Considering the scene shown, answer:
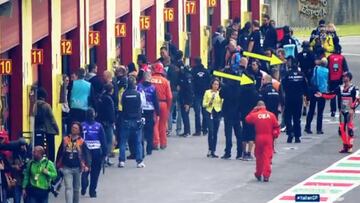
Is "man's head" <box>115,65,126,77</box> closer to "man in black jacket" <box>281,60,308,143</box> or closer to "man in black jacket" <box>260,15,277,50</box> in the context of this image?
"man in black jacket" <box>281,60,308,143</box>

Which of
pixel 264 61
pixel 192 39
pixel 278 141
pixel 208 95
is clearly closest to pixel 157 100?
A: pixel 208 95

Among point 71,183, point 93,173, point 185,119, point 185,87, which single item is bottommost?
point 71,183

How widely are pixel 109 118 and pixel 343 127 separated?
5334 millimetres

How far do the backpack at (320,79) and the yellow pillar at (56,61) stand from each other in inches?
252

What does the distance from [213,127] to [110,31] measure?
17.8 feet

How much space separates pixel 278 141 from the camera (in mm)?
38125

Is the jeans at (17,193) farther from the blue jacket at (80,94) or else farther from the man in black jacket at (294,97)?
the man in black jacket at (294,97)

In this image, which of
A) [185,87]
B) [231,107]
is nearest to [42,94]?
[231,107]

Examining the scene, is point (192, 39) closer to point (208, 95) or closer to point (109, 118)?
point (208, 95)

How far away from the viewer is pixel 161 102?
120 ft

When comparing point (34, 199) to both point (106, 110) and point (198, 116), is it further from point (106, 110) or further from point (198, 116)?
point (198, 116)

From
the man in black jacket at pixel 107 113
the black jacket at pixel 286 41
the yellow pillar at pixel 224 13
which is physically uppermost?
the yellow pillar at pixel 224 13

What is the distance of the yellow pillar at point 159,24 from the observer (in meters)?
44.0

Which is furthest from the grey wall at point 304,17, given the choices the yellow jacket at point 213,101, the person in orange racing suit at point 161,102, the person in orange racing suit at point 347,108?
the yellow jacket at point 213,101
